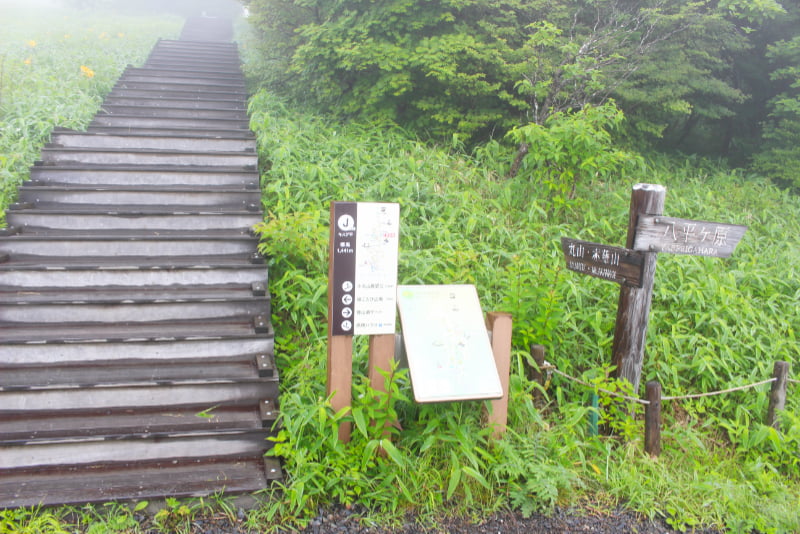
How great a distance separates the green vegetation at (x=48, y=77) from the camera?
232 inches

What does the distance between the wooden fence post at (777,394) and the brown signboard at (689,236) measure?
103 cm

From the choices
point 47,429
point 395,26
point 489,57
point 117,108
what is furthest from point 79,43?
point 47,429

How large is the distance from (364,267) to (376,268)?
0.07 m

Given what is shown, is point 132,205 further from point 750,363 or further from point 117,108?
point 750,363

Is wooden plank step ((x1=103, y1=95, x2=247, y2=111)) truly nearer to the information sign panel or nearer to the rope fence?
the information sign panel

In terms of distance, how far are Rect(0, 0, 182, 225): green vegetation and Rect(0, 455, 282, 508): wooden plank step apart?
10.1 feet

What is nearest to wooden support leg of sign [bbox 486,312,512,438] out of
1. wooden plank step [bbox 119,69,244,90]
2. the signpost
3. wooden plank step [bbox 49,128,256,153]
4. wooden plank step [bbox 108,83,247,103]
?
the signpost

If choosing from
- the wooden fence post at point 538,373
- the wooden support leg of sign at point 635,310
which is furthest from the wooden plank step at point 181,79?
the wooden support leg of sign at point 635,310

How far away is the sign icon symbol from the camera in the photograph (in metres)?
2.93

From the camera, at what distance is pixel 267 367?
3697 millimetres

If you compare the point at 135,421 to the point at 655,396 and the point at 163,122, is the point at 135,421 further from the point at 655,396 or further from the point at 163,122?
the point at 163,122

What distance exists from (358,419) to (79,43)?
40.3 ft

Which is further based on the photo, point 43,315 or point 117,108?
point 117,108

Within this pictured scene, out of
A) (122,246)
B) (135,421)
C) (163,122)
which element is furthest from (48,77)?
(135,421)
